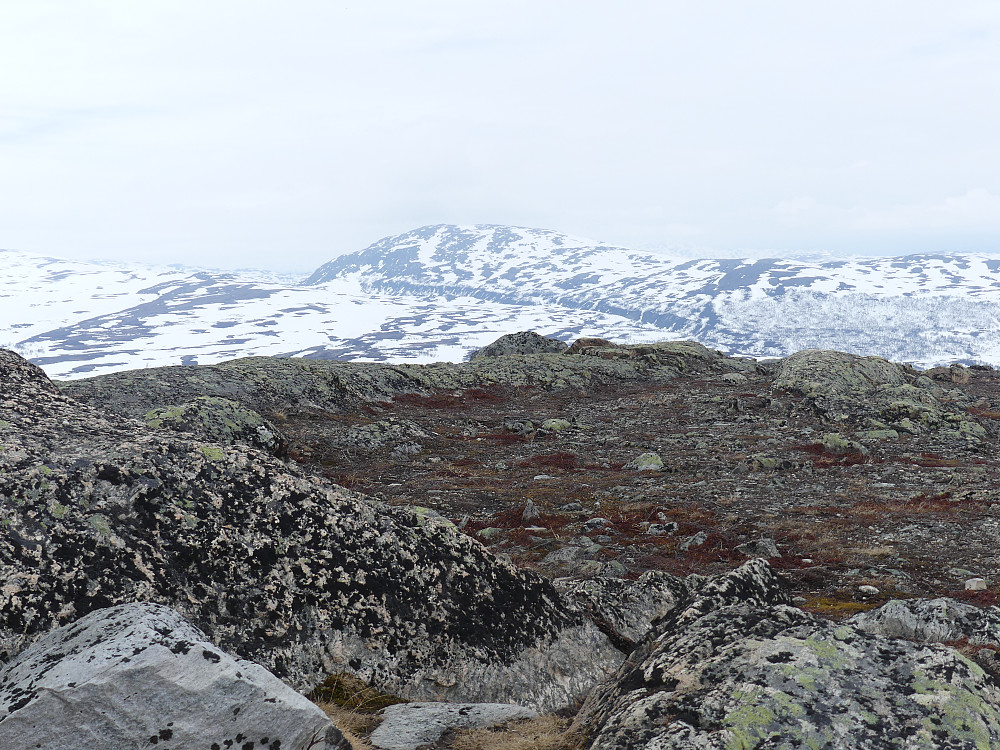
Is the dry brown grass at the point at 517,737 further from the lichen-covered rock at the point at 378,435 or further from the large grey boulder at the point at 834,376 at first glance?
the large grey boulder at the point at 834,376

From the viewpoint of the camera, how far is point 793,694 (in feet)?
18.6

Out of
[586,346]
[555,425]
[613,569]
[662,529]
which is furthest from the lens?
[586,346]

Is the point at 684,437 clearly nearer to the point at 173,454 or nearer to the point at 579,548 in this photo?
the point at 579,548

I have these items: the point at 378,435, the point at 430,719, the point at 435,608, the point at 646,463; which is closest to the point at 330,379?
the point at 378,435

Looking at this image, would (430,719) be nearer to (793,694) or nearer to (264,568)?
(264,568)

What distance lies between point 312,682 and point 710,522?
45.1 feet

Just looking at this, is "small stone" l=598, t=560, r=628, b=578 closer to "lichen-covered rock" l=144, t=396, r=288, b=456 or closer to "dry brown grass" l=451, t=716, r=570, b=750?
"dry brown grass" l=451, t=716, r=570, b=750

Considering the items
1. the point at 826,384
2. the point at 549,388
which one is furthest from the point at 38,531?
the point at 549,388

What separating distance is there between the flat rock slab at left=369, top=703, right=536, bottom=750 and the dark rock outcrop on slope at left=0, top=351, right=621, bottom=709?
45cm

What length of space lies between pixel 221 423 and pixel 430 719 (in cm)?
1956

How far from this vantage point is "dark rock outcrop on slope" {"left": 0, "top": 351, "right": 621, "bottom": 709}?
272 inches

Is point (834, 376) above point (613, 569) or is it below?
below

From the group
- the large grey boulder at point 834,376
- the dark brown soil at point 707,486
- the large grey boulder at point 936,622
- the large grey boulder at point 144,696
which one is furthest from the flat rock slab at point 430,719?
the large grey boulder at point 834,376

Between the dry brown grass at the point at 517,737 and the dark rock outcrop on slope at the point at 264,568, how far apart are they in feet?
3.41
